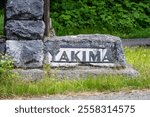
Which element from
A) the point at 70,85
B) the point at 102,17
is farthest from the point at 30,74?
the point at 102,17

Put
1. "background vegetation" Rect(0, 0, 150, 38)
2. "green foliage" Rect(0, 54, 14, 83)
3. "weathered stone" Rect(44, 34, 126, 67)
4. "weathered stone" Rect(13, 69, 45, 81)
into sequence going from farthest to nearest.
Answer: "background vegetation" Rect(0, 0, 150, 38), "weathered stone" Rect(44, 34, 126, 67), "weathered stone" Rect(13, 69, 45, 81), "green foliage" Rect(0, 54, 14, 83)

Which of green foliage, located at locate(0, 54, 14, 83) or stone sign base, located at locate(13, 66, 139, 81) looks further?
stone sign base, located at locate(13, 66, 139, 81)

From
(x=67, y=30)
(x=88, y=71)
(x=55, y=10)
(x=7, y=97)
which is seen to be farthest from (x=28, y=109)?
(x=55, y=10)

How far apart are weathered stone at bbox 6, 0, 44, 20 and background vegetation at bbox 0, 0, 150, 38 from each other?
762cm

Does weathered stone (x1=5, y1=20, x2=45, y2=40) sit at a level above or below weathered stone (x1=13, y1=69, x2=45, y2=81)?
above

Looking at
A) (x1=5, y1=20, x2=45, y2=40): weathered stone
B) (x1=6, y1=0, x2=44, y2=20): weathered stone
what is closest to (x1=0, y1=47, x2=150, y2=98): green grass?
(x1=5, y1=20, x2=45, y2=40): weathered stone

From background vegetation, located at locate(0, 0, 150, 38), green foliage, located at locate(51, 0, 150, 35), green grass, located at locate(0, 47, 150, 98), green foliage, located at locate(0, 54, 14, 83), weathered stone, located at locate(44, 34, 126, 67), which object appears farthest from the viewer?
green foliage, located at locate(51, 0, 150, 35)

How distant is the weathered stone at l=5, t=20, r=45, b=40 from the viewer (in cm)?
758

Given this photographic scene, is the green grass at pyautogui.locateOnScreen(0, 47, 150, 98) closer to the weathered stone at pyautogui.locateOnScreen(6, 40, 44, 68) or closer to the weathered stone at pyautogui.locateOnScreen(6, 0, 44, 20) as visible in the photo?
the weathered stone at pyautogui.locateOnScreen(6, 40, 44, 68)

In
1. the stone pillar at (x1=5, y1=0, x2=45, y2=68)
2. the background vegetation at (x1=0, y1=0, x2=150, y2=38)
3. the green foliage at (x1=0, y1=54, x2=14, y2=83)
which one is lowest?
the background vegetation at (x1=0, y1=0, x2=150, y2=38)

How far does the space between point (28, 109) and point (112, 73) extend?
7.76 ft

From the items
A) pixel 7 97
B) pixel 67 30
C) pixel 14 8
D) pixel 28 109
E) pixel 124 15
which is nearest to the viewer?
pixel 28 109

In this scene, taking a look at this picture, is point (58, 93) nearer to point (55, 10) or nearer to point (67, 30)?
point (67, 30)

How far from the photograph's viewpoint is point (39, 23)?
7613mm
